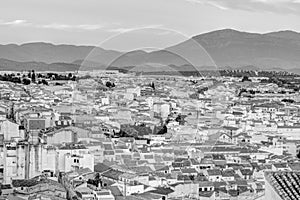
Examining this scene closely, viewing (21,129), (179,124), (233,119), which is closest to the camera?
(21,129)

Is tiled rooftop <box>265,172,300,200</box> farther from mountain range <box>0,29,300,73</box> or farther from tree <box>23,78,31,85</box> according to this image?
tree <box>23,78,31,85</box>

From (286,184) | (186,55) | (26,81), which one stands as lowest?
(26,81)

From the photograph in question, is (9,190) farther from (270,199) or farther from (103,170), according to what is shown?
(270,199)

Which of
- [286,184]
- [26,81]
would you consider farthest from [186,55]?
[286,184]

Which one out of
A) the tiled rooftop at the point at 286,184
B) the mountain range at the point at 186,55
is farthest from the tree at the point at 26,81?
the tiled rooftop at the point at 286,184

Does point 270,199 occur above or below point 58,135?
above

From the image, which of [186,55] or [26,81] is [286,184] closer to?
[186,55]

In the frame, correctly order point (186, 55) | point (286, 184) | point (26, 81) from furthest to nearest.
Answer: point (26, 81) → point (186, 55) → point (286, 184)

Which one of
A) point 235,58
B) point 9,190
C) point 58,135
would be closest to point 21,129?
point 58,135

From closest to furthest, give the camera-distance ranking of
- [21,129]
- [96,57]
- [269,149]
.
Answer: [21,129]
[269,149]
[96,57]
